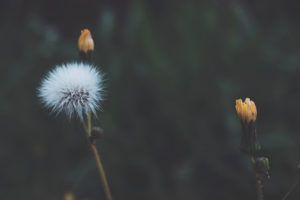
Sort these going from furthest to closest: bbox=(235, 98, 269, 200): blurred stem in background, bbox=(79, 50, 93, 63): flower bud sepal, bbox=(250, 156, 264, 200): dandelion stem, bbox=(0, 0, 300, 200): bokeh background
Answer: bbox=(0, 0, 300, 200): bokeh background
bbox=(79, 50, 93, 63): flower bud sepal
bbox=(235, 98, 269, 200): blurred stem in background
bbox=(250, 156, 264, 200): dandelion stem

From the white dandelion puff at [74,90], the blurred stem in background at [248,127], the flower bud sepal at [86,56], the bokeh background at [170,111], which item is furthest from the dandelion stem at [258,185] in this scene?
the bokeh background at [170,111]

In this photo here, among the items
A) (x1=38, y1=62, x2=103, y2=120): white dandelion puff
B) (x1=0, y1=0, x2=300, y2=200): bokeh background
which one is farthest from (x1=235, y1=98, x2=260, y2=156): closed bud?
(x1=0, y1=0, x2=300, y2=200): bokeh background

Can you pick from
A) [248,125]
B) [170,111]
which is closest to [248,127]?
[248,125]

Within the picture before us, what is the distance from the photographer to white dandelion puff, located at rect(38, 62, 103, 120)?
134 centimetres

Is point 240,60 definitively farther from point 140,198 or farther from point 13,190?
point 13,190

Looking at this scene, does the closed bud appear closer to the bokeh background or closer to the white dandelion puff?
the white dandelion puff

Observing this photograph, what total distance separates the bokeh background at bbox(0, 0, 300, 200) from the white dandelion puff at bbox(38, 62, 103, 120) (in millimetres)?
1220

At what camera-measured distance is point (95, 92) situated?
1.38 meters

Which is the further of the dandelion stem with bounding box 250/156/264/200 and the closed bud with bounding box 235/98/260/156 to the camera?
the closed bud with bounding box 235/98/260/156

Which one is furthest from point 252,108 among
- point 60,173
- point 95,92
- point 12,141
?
point 12,141

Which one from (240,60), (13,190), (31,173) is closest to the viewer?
(13,190)

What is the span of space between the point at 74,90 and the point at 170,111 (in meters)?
1.75

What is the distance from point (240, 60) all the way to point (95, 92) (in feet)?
7.37

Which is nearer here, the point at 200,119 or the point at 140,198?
the point at 140,198
